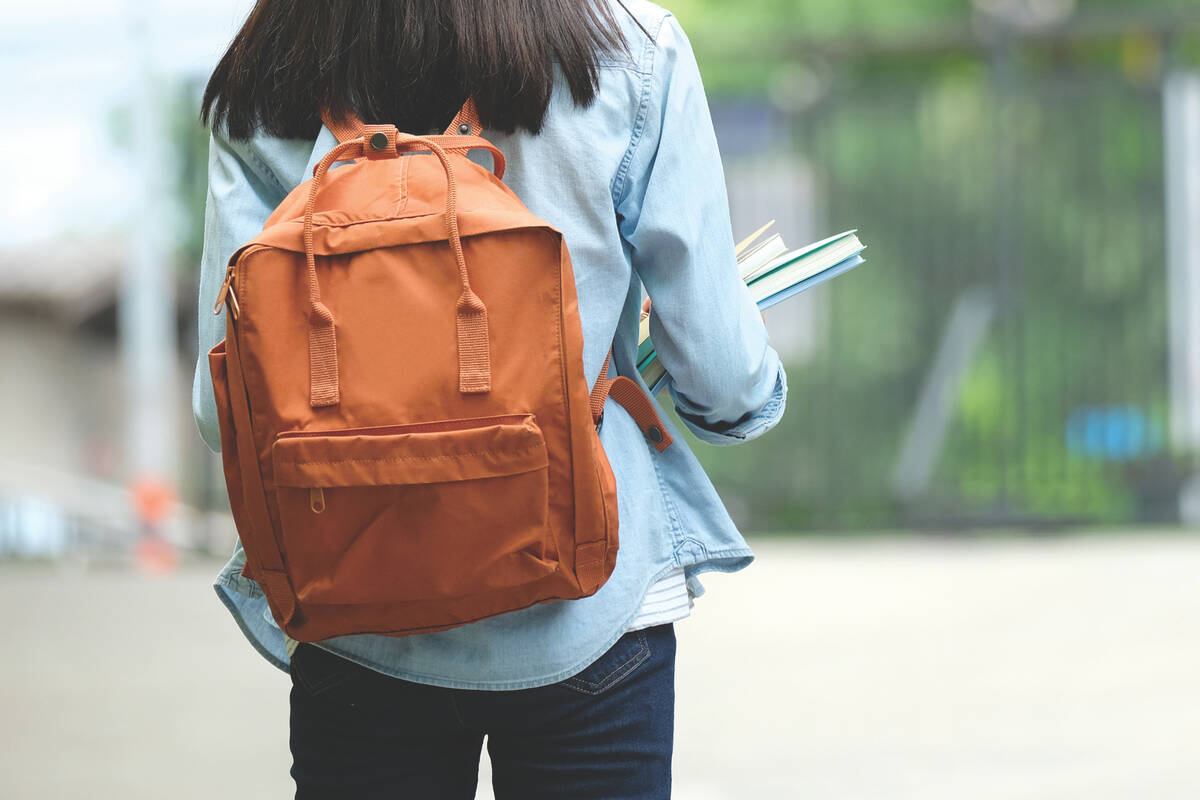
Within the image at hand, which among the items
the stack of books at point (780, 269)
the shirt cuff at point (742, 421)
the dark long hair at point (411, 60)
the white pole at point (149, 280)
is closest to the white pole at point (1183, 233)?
the white pole at point (149, 280)

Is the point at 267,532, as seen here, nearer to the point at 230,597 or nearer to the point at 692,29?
the point at 230,597

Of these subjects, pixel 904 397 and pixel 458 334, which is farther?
pixel 904 397

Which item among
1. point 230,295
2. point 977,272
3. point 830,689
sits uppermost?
point 977,272

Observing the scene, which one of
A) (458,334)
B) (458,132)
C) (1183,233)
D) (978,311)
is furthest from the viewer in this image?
(978,311)

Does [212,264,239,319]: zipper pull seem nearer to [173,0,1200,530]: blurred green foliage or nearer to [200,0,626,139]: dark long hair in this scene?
[200,0,626,139]: dark long hair

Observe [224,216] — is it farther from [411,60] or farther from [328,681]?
[328,681]

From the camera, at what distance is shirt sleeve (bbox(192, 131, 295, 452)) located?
1584mm

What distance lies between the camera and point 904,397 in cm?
988

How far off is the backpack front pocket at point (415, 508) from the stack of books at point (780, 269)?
1.20ft

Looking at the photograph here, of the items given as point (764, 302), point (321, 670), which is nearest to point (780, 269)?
point (764, 302)

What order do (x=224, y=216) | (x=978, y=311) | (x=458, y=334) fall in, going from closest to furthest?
(x=458, y=334), (x=224, y=216), (x=978, y=311)

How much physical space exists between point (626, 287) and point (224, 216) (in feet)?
1.48

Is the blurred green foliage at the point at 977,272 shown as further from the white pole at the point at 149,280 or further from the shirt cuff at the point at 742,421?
the shirt cuff at the point at 742,421

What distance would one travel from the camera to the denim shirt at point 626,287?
1.48 metres
